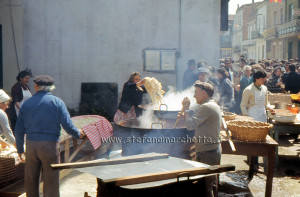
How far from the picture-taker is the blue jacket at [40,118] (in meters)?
4.50

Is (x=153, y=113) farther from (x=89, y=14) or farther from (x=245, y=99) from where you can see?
(x=89, y=14)

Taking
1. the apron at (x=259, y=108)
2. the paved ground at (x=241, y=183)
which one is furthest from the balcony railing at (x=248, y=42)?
the apron at (x=259, y=108)

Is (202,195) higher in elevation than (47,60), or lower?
lower

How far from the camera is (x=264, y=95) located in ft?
21.6

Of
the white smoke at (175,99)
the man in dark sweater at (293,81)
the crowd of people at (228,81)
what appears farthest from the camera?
the man in dark sweater at (293,81)

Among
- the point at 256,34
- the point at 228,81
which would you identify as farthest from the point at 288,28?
the point at 228,81

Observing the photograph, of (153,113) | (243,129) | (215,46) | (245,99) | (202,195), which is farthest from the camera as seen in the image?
(215,46)

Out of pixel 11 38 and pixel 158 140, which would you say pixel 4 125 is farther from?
pixel 11 38

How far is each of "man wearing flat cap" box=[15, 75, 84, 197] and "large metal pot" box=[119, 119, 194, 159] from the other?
1.37 meters

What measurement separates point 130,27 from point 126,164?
8.14 metres

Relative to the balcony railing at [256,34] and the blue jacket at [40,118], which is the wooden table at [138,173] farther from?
the balcony railing at [256,34]

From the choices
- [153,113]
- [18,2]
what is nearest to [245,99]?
[153,113]

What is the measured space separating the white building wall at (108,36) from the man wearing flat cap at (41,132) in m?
6.66

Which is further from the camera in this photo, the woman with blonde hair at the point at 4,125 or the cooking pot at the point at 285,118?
the cooking pot at the point at 285,118
